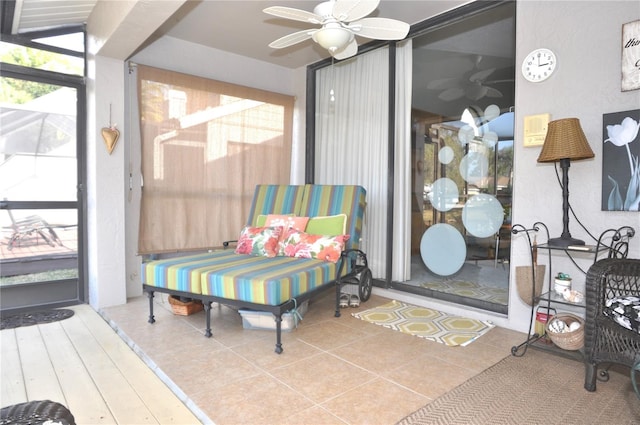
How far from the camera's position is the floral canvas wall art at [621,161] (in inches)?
92.4

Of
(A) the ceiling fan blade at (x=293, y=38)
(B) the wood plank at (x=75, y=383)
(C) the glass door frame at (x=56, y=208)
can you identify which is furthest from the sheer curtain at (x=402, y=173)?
(C) the glass door frame at (x=56, y=208)

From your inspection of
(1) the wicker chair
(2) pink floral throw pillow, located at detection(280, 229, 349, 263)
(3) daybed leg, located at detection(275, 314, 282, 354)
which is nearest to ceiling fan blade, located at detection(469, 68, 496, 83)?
(2) pink floral throw pillow, located at detection(280, 229, 349, 263)

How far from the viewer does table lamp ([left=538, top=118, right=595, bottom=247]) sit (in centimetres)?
230

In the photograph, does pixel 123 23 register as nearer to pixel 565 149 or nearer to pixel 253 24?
pixel 253 24

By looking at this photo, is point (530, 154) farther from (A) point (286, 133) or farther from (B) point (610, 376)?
(A) point (286, 133)

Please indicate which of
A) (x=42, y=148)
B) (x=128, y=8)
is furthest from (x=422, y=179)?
(x=42, y=148)

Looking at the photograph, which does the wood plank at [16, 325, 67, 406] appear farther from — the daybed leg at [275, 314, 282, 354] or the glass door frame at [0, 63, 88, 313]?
the daybed leg at [275, 314, 282, 354]

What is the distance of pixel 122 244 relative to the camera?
11.8 feet

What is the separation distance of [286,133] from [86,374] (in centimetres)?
349

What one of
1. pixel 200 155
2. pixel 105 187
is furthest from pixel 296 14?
pixel 105 187

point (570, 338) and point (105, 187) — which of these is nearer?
point (570, 338)

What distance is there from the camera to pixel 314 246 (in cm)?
330

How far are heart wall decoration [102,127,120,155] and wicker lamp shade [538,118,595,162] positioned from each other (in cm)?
345

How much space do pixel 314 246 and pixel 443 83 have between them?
1.98m
